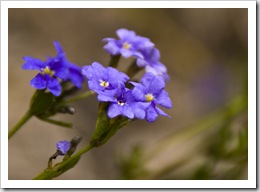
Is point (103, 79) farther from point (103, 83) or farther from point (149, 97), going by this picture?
point (149, 97)

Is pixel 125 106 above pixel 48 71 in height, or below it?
below

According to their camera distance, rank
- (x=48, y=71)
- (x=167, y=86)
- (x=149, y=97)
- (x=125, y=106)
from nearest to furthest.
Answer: (x=125, y=106) → (x=149, y=97) → (x=48, y=71) → (x=167, y=86)

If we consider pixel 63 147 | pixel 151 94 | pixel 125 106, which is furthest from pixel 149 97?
pixel 63 147

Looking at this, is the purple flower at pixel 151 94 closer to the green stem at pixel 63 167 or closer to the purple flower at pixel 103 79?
the purple flower at pixel 103 79

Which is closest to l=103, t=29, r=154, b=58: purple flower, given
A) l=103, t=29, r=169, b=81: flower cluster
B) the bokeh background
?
l=103, t=29, r=169, b=81: flower cluster

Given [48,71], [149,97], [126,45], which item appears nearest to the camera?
[149,97]

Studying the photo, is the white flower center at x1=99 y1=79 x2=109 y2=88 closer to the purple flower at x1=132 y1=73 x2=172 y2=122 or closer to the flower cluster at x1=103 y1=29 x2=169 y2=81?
the purple flower at x1=132 y1=73 x2=172 y2=122
